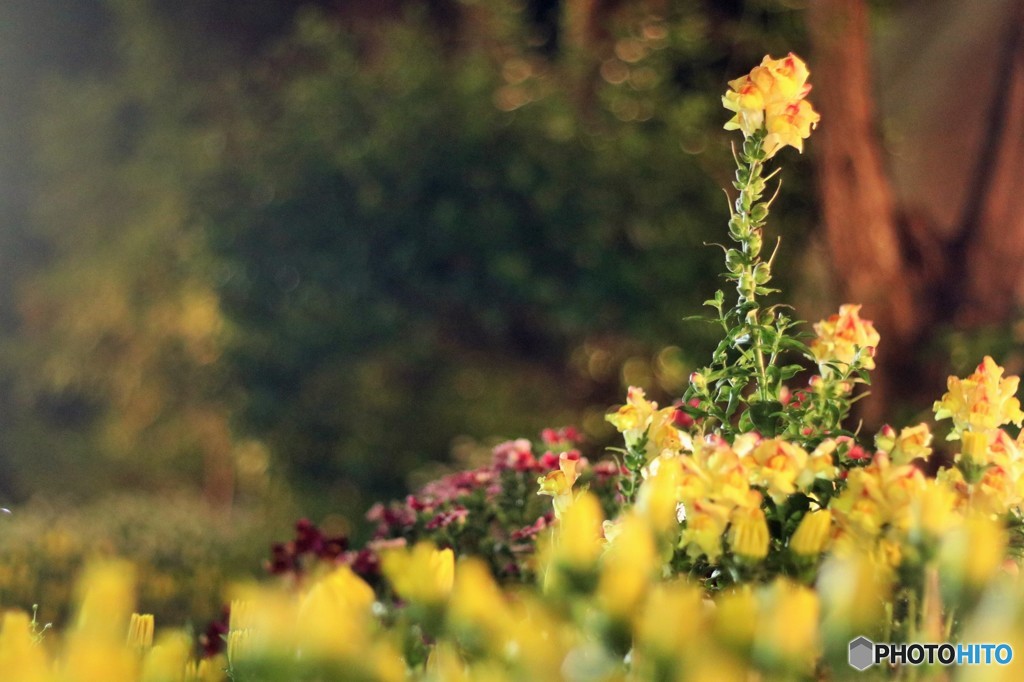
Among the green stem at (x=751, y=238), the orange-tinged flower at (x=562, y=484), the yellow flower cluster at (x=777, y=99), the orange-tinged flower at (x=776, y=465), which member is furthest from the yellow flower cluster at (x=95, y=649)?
the yellow flower cluster at (x=777, y=99)

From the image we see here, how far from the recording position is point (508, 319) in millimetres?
5816

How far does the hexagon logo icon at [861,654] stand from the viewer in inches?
46.9

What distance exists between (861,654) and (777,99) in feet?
3.13

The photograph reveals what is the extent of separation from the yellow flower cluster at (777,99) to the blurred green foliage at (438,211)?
10.8 ft

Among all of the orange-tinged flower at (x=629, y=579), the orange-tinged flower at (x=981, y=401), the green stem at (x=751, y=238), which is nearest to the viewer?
the orange-tinged flower at (x=629, y=579)

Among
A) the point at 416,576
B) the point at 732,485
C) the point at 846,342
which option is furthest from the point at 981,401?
the point at 416,576

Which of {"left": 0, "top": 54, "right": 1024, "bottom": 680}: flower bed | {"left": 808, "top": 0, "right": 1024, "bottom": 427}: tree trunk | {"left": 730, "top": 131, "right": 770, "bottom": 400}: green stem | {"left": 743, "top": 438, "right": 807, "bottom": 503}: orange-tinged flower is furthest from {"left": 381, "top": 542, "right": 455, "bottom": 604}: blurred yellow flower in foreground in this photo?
{"left": 808, "top": 0, "right": 1024, "bottom": 427}: tree trunk

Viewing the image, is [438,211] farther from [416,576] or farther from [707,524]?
[416,576]

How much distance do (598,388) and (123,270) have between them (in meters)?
4.70

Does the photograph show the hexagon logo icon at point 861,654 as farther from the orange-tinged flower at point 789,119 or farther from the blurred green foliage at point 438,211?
the blurred green foliage at point 438,211

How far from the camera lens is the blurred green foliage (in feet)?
17.2

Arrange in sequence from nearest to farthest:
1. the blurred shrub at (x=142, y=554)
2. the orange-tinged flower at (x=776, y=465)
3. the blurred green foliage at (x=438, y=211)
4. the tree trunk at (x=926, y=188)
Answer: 1. the orange-tinged flower at (x=776, y=465)
2. the blurred shrub at (x=142, y=554)
3. the tree trunk at (x=926, y=188)
4. the blurred green foliage at (x=438, y=211)

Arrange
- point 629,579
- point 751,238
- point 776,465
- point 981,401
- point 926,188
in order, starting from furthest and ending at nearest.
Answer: point 926,188 < point 751,238 < point 981,401 < point 776,465 < point 629,579

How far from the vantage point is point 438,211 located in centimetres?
529
